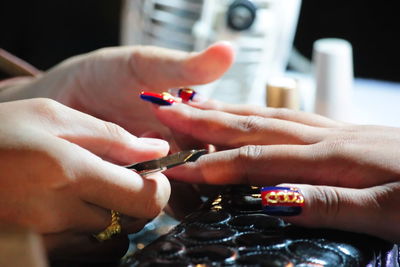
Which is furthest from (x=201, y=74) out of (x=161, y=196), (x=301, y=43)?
(x=301, y=43)

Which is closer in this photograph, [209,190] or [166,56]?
[209,190]

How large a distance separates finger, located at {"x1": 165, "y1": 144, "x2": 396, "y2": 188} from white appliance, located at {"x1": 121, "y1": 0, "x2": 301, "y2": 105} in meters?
0.44

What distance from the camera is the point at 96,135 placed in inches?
23.6

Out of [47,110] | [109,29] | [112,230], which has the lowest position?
[109,29]

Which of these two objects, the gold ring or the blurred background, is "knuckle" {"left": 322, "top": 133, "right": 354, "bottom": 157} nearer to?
the gold ring

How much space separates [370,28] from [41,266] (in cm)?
210

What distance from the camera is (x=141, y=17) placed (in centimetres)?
117

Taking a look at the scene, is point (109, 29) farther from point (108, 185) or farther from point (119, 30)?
point (108, 185)

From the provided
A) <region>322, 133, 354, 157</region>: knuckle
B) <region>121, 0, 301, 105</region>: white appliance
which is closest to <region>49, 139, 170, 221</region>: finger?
<region>322, 133, 354, 157</region>: knuckle

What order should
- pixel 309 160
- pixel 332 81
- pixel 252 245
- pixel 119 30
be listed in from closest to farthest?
pixel 252 245, pixel 309 160, pixel 332 81, pixel 119 30

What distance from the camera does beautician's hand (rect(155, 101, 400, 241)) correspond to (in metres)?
0.58

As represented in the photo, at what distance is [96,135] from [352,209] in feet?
0.88

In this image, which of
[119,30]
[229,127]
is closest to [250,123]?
[229,127]

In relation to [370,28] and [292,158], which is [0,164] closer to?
[292,158]
